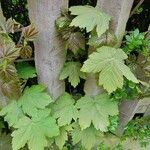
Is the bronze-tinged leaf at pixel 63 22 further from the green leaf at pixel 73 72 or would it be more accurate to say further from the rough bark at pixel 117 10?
the green leaf at pixel 73 72

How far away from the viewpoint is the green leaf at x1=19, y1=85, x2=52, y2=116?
72.4 inches

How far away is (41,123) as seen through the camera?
6.07 ft

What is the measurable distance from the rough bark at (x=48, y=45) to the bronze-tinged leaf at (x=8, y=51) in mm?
187

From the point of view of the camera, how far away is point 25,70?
1951 mm

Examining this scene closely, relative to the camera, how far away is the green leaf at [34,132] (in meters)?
1.82

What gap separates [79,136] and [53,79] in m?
0.39

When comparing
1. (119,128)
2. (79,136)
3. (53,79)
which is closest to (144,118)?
(119,128)

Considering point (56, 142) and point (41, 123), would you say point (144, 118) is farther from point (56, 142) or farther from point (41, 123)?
point (41, 123)

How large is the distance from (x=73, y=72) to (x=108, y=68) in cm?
33

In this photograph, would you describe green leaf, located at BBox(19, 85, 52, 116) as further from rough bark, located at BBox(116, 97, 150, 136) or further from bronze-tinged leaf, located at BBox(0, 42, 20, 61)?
rough bark, located at BBox(116, 97, 150, 136)

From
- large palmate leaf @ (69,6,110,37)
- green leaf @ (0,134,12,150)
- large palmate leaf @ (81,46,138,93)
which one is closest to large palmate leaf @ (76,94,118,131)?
large palmate leaf @ (81,46,138,93)

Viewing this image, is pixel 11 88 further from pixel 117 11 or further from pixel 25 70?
pixel 117 11

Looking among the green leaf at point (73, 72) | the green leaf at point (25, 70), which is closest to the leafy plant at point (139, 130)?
the green leaf at point (73, 72)

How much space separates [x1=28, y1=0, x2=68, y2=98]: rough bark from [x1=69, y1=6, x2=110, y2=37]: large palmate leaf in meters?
0.12
